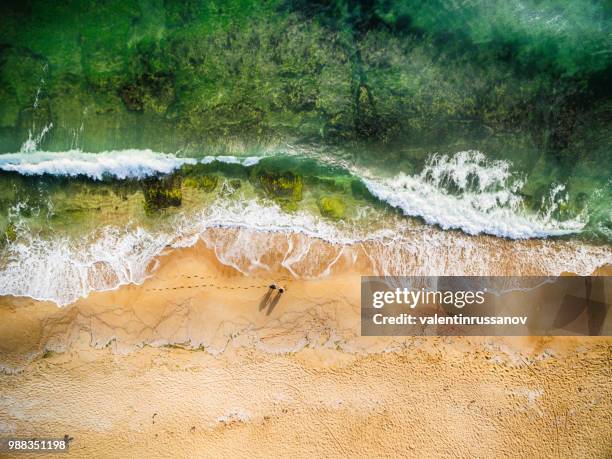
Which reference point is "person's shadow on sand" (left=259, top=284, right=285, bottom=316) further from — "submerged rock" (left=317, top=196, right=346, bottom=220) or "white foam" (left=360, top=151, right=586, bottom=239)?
"white foam" (left=360, top=151, right=586, bottom=239)

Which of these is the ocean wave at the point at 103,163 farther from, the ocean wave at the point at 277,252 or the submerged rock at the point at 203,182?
the ocean wave at the point at 277,252

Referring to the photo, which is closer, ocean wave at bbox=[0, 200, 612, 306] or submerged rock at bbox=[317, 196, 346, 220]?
ocean wave at bbox=[0, 200, 612, 306]

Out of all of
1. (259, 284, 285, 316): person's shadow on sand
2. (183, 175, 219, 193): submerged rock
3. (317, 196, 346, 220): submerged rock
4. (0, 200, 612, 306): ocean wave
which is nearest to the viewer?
(259, 284, 285, 316): person's shadow on sand

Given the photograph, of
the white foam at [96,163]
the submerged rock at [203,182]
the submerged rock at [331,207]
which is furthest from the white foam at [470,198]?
the white foam at [96,163]

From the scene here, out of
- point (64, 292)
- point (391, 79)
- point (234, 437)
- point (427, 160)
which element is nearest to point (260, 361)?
point (234, 437)

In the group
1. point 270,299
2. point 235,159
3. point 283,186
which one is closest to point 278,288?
point 270,299

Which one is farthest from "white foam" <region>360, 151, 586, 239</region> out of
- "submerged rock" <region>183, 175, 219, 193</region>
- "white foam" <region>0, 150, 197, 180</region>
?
"white foam" <region>0, 150, 197, 180</region>
